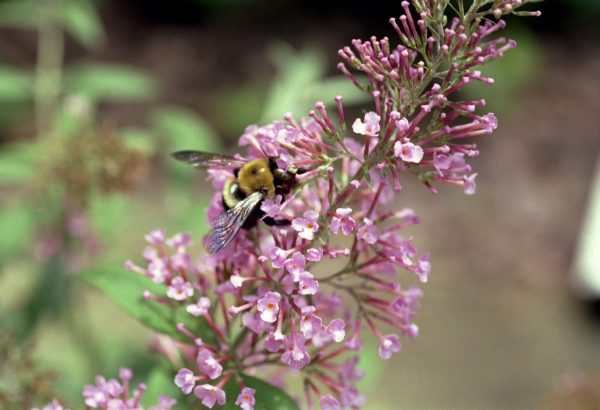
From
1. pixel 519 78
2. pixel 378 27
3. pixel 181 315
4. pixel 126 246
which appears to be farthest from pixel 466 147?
pixel 378 27

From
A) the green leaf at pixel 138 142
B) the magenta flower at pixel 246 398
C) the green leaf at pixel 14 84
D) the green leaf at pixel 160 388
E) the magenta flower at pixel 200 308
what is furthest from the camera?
the green leaf at pixel 14 84

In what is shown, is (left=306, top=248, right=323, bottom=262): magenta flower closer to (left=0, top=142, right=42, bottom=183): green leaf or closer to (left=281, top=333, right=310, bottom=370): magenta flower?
(left=281, top=333, right=310, bottom=370): magenta flower

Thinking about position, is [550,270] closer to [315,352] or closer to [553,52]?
[553,52]

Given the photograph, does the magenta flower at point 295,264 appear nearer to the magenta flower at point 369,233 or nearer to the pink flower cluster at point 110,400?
the magenta flower at point 369,233

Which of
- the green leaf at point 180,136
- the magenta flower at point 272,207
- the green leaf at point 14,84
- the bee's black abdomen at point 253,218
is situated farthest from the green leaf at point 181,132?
the magenta flower at point 272,207

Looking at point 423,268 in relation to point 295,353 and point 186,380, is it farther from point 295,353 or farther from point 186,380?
point 186,380

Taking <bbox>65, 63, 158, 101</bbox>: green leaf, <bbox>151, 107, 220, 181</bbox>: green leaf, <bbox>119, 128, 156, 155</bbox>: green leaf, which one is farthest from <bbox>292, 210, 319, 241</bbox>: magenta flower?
<bbox>65, 63, 158, 101</bbox>: green leaf
